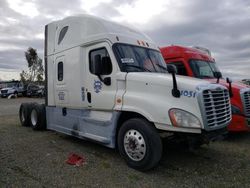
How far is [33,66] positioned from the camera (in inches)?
1978

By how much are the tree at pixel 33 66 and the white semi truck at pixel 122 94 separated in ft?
145

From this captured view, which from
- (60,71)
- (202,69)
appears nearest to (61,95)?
(60,71)

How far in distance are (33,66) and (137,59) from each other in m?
48.0

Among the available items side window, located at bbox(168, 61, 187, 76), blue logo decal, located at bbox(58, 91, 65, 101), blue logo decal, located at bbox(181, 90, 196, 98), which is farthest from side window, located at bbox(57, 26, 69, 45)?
blue logo decal, located at bbox(181, 90, 196, 98)

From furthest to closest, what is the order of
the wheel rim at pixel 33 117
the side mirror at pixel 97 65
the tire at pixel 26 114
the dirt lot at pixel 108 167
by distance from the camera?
the tire at pixel 26 114, the wheel rim at pixel 33 117, the side mirror at pixel 97 65, the dirt lot at pixel 108 167

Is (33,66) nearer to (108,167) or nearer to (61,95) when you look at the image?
(61,95)

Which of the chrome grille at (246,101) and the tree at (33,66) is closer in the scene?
the chrome grille at (246,101)

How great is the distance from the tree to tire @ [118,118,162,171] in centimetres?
4657

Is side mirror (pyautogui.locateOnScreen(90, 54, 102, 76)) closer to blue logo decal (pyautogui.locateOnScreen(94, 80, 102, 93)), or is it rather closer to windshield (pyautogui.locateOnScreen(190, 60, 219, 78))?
blue logo decal (pyautogui.locateOnScreen(94, 80, 102, 93))

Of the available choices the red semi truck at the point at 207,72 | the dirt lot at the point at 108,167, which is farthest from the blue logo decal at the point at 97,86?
the red semi truck at the point at 207,72

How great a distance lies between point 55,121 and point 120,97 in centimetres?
300

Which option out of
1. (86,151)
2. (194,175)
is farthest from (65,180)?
(194,175)

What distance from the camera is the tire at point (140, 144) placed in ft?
15.5

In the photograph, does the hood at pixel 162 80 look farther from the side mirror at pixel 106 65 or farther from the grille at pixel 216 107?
the side mirror at pixel 106 65
